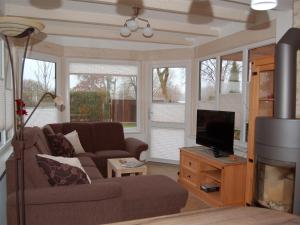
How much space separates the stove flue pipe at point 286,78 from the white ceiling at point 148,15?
2.85ft

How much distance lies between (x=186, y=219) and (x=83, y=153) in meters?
3.34

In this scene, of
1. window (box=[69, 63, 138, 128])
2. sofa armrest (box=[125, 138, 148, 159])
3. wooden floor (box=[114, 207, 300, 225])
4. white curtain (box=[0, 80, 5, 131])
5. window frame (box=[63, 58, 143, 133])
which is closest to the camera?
wooden floor (box=[114, 207, 300, 225])

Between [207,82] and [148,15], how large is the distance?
175cm

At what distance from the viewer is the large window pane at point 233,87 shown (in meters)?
4.23

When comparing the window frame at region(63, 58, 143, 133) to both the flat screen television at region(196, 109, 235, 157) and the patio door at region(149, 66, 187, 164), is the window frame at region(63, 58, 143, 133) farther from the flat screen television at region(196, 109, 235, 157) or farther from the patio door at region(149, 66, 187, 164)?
the flat screen television at region(196, 109, 235, 157)

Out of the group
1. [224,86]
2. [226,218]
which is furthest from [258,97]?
[226,218]

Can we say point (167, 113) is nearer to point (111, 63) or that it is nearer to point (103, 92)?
point (103, 92)

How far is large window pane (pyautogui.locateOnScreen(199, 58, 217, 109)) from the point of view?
4.91m

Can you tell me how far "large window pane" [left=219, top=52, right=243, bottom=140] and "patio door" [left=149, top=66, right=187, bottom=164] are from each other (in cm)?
111

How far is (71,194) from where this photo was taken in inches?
91.2

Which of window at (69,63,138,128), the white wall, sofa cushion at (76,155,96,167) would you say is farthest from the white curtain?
window at (69,63,138,128)

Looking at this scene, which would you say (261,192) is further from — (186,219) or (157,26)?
(157,26)

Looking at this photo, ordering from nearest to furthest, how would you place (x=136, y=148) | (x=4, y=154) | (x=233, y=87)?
(x=4, y=154), (x=233, y=87), (x=136, y=148)

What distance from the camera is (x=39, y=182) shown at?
2449 mm
